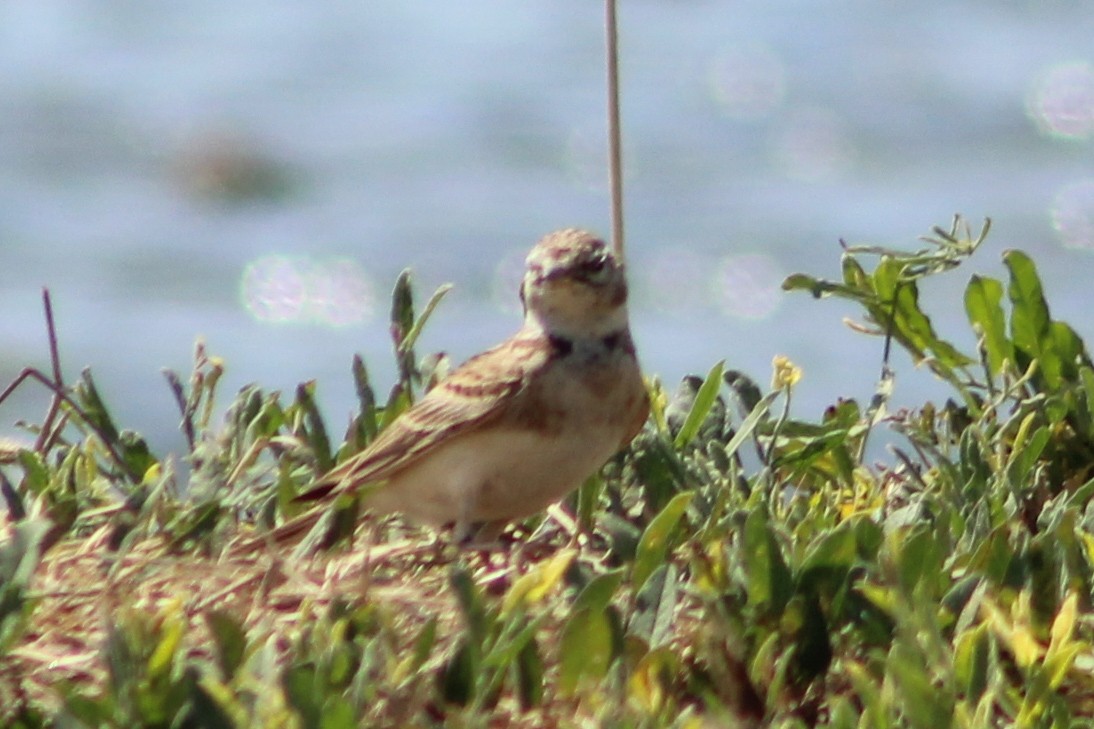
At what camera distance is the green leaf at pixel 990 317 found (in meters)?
3.90

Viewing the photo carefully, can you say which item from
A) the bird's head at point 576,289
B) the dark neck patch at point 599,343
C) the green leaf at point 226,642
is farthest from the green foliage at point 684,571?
the bird's head at point 576,289

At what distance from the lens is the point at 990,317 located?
392 cm

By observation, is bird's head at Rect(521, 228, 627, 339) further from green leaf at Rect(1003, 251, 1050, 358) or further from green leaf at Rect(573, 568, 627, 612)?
green leaf at Rect(573, 568, 627, 612)

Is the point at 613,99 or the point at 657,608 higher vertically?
the point at 613,99

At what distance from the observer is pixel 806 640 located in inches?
109

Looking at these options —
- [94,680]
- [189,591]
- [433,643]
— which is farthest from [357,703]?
[189,591]

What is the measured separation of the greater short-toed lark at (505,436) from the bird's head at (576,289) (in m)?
0.06

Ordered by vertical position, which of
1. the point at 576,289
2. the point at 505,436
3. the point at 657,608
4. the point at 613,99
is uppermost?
the point at 613,99

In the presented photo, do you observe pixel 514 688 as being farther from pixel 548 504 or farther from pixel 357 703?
pixel 548 504

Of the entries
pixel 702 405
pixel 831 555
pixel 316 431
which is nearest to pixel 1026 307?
pixel 702 405

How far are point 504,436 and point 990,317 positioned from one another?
100 centimetres

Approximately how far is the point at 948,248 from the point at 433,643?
1693 mm

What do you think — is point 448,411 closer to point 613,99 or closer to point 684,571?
point 613,99

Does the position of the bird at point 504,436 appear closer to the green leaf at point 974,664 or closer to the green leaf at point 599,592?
the green leaf at point 599,592
